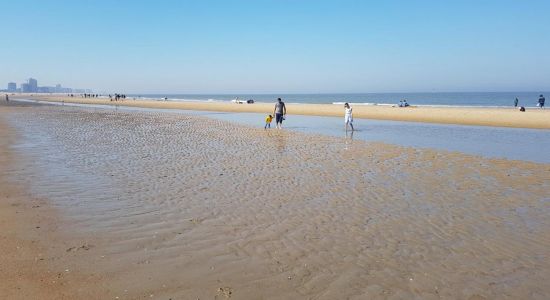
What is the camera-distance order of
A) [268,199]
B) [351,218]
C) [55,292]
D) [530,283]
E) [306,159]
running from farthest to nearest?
[306,159] → [268,199] → [351,218] → [530,283] → [55,292]

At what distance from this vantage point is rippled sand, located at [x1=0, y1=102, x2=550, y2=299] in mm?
4867

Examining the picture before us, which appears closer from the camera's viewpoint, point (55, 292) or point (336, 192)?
point (55, 292)

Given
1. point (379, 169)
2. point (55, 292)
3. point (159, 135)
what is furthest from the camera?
point (159, 135)

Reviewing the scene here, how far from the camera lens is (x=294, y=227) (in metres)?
7.03

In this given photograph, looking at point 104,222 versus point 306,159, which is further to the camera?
point 306,159

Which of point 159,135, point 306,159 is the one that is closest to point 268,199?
point 306,159

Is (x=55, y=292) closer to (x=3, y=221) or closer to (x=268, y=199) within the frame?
(x=3, y=221)

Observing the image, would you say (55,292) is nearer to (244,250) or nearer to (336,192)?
(244,250)

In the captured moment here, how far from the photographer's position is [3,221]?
6828mm

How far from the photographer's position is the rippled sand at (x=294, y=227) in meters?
4.87

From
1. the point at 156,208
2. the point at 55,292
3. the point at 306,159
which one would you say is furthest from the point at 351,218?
the point at 306,159

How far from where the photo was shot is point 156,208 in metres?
8.00

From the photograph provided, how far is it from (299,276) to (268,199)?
12.8 feet

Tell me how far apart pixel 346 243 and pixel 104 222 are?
4.03 m
